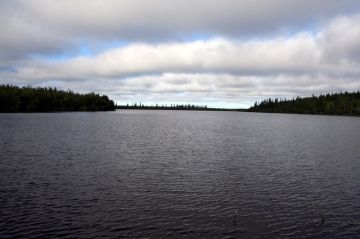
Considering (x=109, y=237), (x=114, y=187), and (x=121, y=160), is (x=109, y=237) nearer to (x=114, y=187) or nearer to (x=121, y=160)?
(x=114, y=187)

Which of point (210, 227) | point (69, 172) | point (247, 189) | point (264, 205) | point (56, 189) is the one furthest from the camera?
point (69, 172)

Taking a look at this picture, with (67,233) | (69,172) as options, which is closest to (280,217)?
(67,233)

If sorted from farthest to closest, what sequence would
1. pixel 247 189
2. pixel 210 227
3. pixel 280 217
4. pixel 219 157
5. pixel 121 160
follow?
1. pixel 219 157
2. pixel 121 160
3. pixel 247 189
4. pixel 280 217
5. pixel 210 227

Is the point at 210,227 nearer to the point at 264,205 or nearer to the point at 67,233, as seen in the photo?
the point at 264,205

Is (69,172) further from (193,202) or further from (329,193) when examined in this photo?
(329,193)

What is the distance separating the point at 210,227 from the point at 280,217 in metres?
6.35

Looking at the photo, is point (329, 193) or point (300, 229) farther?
point (329, 193)

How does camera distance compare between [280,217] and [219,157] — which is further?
[219,157]

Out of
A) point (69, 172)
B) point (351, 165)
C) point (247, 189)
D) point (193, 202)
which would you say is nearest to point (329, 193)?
point (247, 189)

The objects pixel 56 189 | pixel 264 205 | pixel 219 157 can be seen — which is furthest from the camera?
pixel 219 157

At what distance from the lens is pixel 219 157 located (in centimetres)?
5950

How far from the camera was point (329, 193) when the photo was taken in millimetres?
36531

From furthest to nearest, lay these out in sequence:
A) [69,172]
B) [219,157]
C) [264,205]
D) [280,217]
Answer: [219,157] → [69,172] → [264,205] → [280,217]

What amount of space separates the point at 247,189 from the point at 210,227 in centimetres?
1247
